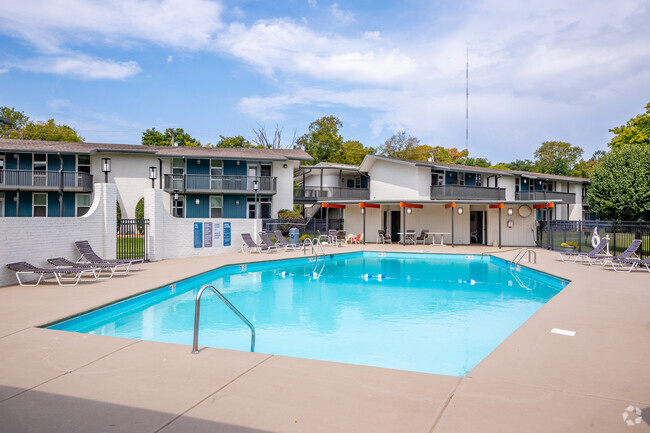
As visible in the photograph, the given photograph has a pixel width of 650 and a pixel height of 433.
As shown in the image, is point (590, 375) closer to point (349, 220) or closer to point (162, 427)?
point (162, 427)

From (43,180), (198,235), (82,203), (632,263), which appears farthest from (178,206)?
(632,263)

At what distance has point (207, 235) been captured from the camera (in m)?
17.3

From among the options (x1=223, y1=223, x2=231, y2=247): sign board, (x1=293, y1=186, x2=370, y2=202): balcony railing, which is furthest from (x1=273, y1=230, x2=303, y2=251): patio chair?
(x1=293, y1=186, x2=370, y2=202): balcony railing

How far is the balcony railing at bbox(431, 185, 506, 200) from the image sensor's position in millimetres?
28156

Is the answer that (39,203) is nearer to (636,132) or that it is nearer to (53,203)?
(53,203)

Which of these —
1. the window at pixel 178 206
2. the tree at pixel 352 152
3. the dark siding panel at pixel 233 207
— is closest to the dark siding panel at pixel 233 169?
the dark siding panel at pixel 233 207

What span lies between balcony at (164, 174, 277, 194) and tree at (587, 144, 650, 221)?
60.9 ft

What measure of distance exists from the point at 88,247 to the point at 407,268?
37.5 feet

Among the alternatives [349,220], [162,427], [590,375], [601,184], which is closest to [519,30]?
[601,184]

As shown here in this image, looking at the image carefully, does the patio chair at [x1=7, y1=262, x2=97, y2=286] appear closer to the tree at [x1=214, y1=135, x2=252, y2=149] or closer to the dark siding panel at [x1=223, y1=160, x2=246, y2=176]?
the dark siding panel at [x1=223, y1=160, x2=246, y2=176]

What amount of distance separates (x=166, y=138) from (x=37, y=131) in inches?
464

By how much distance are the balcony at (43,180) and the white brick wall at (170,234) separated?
1261 cm

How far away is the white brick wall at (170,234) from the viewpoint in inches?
577

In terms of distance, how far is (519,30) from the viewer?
1905cm
